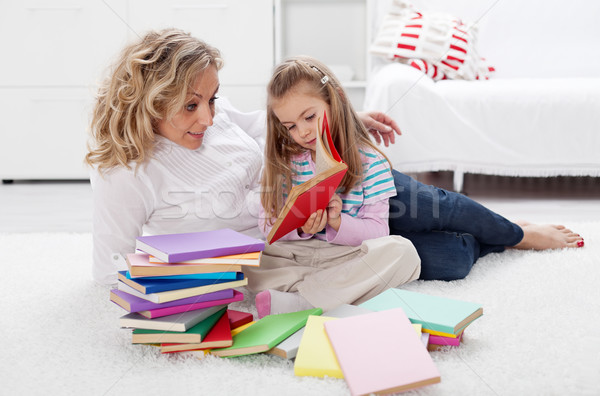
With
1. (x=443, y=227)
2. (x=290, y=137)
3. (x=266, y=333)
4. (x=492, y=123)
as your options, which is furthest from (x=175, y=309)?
(x=492, y=123)

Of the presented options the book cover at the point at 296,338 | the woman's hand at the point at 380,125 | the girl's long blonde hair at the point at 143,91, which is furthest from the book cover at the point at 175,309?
the woman's hand at the point at 380,125

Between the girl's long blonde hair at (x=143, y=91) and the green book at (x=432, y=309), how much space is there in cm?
53

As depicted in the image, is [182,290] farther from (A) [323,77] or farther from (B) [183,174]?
(A) [323,77]

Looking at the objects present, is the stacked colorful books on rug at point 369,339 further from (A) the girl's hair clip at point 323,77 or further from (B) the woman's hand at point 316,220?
(A) the girl's hair clip at point 323,77

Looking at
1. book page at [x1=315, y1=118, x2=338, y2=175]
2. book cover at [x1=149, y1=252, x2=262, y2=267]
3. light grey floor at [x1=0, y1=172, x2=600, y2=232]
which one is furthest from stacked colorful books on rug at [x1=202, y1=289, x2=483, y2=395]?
light grey floor at [x1=0, y1=172, x2=600, y2=232]

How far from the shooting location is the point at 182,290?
90cm

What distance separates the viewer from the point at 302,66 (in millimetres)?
1187

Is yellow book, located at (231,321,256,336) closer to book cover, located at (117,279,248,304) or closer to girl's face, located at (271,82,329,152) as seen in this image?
book cover, located at (117,279,248,304)

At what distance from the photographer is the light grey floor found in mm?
1897

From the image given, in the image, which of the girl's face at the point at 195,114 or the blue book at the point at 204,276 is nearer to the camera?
the blue book at the point at 204,276

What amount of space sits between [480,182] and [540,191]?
284 mm

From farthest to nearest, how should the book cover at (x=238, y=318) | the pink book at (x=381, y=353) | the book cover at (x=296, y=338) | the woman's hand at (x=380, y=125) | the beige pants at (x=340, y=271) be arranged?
the woman's hand at (x=380, y=125) → the beige pants at (x=340, y=271) → the book cover at (x=238, y=318) → the book cover at (x=296, y=338) → the pink book at (x=381, y=353)

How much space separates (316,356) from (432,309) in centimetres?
23

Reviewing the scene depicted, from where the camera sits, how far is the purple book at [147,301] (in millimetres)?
896
